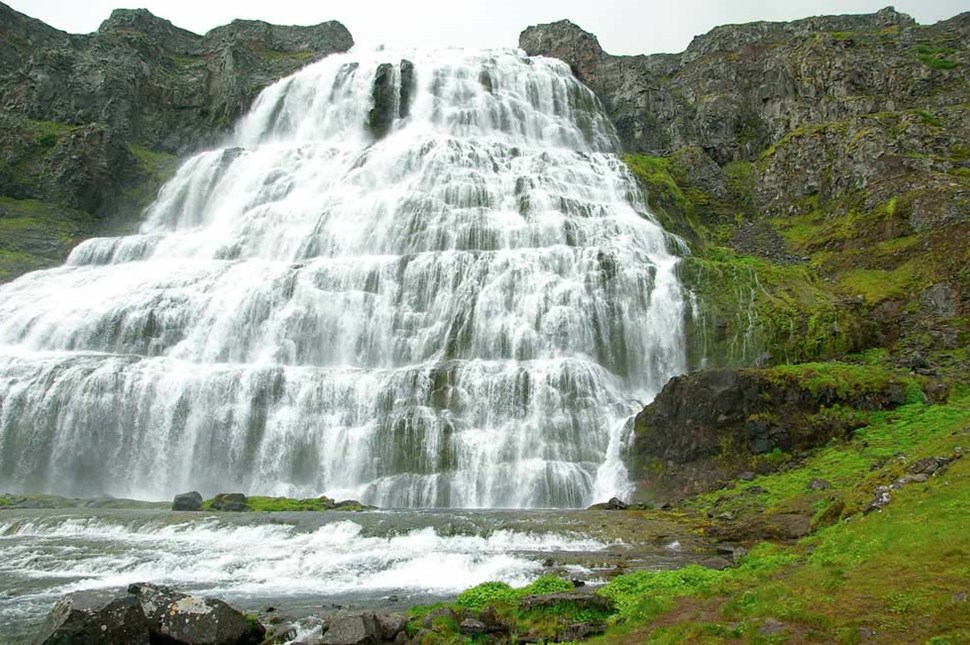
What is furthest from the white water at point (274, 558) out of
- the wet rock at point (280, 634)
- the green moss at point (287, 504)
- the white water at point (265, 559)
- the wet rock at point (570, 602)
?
the green moss at point (287, 504)

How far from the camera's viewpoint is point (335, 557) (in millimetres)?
19250

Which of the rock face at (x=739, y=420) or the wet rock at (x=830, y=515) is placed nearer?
the wet rock at (x=830, y=515)

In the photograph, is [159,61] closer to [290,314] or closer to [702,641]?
[290,314]

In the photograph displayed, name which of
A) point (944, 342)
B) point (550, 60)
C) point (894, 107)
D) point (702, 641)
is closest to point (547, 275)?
point (944, 342)

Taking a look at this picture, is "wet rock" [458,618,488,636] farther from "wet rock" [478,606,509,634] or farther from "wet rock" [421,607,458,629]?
"wet rock" [421,607,458,629]

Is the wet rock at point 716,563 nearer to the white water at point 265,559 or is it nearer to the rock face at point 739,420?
the white water at point 265,559

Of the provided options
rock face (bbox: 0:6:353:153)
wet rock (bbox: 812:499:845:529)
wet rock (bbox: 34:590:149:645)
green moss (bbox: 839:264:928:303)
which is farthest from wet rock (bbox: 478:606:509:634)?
rock face (bbox: 0:6:353:153)

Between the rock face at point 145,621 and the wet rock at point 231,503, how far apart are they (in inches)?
674

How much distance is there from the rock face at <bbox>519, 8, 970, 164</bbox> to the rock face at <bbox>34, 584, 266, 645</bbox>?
67.7 metres

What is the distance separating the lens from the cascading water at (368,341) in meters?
34.0

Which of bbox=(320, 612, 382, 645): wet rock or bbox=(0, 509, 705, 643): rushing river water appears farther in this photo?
bbox=(0, 509, 705, 643): rushing river water

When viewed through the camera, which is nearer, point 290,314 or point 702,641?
point 702,641

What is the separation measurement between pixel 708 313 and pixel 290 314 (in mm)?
25542

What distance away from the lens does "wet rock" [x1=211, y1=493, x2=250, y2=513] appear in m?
28.2
